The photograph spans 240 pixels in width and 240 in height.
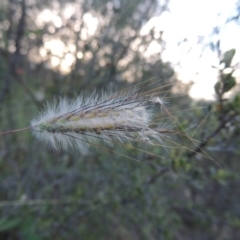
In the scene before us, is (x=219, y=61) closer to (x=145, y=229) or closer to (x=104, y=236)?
(x=145, y=229)

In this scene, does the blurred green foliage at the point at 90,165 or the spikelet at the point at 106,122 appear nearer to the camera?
the spikelet at the point at 106,122

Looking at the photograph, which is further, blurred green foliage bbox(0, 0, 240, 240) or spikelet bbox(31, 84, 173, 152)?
Answer: blurred green foliage bbox(0, 0, 240, 240)

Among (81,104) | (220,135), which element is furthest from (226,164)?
(81,104)

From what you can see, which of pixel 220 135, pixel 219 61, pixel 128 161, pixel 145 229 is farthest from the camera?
pixel 145 229

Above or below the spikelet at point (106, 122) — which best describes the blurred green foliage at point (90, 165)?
above
